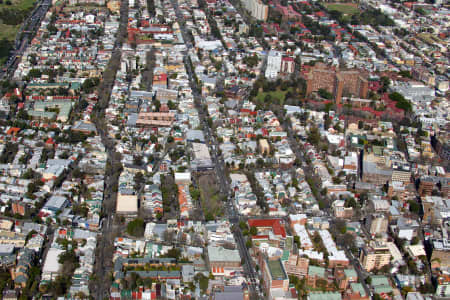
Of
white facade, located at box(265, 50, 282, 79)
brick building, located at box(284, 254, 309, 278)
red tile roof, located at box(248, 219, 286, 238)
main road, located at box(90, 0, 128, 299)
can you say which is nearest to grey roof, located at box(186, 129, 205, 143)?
main road, located at box(90, 0, 128, 299)

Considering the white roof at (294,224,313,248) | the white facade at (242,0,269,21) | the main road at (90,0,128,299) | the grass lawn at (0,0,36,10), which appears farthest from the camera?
the grass lawn at (0,0,36,10)

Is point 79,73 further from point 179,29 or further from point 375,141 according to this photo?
point 375,141

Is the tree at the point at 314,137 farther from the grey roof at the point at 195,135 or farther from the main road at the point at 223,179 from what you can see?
the grey roof at the point at 195,135

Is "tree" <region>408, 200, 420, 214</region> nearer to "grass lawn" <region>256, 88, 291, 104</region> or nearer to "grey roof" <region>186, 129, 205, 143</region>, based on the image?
"grey roof" <region>186, 129, 205, 143</region>

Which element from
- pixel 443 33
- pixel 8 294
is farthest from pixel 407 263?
pixel 443 33

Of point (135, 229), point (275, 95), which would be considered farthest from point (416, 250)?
point (275, 95)

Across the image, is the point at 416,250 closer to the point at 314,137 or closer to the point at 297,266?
the point at 297,266

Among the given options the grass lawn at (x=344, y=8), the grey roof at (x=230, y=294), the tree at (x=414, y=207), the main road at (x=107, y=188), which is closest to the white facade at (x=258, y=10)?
the grass lawn at (x=344, y=8)

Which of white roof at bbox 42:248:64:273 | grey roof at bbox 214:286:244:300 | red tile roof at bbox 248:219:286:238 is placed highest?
red tile roof at bbox 248:219:286:238

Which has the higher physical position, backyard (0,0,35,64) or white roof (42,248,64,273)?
backyard (0,0,35,64)
